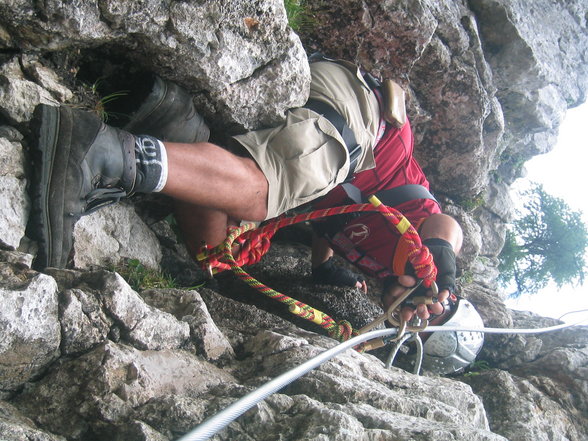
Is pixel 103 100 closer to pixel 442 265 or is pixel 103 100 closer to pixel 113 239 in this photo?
pixel 113 239

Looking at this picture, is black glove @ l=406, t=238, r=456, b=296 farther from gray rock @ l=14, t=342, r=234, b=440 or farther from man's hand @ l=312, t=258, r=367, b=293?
gray rock @ l=14, t=342, r=234, b=440

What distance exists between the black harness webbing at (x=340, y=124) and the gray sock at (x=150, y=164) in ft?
4.00

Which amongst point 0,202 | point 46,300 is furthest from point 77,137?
A: point 46,300

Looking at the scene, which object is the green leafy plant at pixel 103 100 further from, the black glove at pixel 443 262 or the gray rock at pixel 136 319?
the black glove at pixel 443 262

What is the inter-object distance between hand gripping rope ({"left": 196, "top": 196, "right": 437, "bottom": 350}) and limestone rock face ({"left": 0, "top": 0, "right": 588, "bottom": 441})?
165 millimetres

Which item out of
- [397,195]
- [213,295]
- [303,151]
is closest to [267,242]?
[213,295]

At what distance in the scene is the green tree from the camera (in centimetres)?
1368

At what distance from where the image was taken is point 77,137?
2312 mm

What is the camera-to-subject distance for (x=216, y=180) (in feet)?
9.35

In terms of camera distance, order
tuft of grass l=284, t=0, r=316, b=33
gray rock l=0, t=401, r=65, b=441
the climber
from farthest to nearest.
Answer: tuft of grass l=284, t=0, r=316, b=33, the climber, gray rock l=0, t=401, r=65, b=441

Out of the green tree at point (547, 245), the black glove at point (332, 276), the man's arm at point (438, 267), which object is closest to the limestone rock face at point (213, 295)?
the black glove at point (332, 276)

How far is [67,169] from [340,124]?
1.77m

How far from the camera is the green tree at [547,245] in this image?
1368 cm

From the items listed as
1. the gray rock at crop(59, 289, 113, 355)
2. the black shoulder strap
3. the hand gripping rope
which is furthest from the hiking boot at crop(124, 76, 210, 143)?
the black shoulder strap
